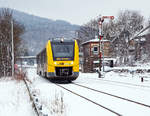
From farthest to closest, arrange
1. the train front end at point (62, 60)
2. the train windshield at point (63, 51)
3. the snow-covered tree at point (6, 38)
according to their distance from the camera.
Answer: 1. the snow-covered tree at point (6, 38)
2. the train windshield at point (63, 51)
3. the train front end at point (62, 60)

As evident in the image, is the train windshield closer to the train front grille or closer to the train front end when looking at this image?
the train front end

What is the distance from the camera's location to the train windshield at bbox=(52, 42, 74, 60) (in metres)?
15.4

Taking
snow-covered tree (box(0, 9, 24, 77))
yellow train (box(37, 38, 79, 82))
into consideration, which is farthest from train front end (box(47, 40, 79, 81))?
snow-covered tree (box(0, 9, 24, 77))

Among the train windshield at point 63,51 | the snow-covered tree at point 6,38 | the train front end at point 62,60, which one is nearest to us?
the train front end at point 62,60

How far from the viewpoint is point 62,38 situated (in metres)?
16.0

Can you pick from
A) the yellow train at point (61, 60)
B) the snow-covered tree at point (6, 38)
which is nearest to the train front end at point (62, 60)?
the yellow train at point (61, 60)

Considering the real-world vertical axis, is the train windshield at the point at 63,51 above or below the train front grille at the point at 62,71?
above

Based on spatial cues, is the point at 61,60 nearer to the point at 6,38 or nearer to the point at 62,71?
the point at 62,71

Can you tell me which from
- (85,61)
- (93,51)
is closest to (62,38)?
(93,51)

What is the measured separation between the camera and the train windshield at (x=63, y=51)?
15.4 metres

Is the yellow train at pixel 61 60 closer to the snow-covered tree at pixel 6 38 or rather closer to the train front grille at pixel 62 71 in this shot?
the train front grille at pixel 62 71

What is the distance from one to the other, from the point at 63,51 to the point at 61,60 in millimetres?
697

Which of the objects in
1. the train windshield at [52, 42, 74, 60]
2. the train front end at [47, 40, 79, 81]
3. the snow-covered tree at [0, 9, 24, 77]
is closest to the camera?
the train front end at [47, 40, 79, 81]

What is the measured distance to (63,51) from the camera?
616 inches
